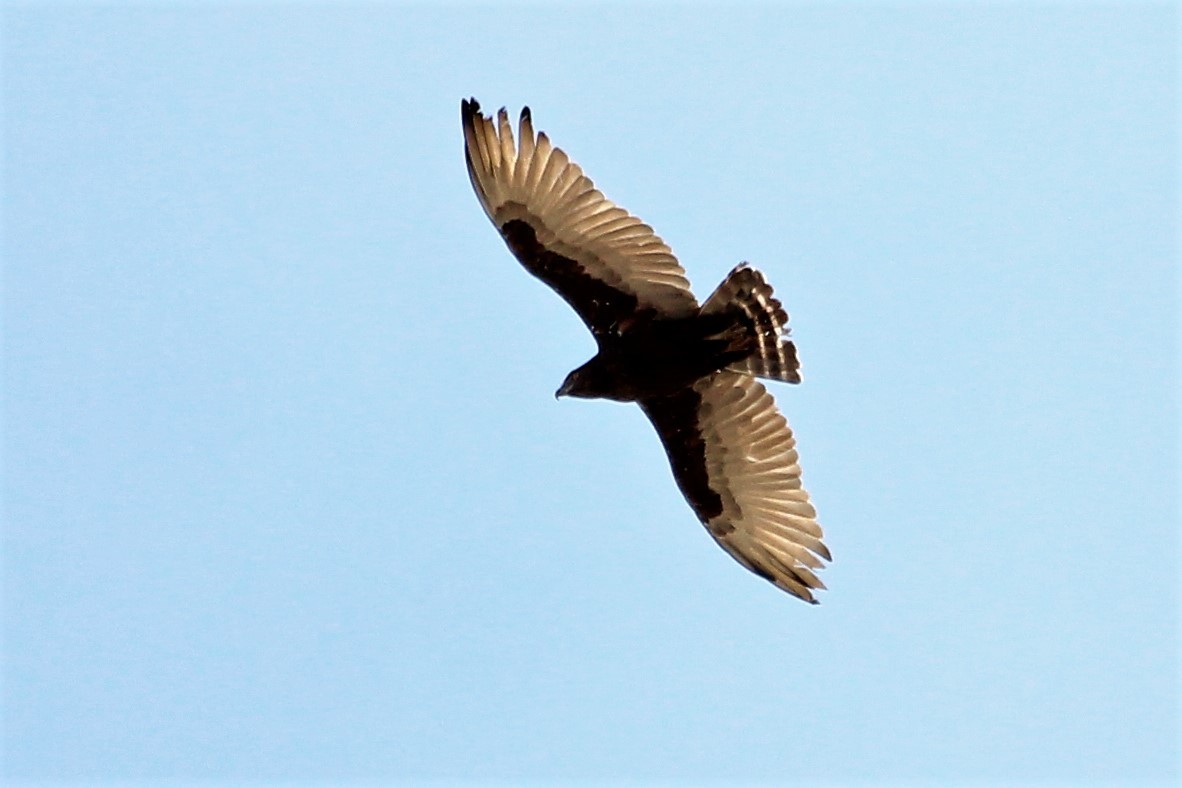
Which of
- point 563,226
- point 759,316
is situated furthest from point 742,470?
point 563,226

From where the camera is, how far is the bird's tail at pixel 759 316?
1260 centimetres

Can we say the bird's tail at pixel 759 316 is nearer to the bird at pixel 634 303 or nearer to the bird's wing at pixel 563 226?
the bird at pixel 634 303

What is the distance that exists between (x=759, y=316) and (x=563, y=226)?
4.86 ft

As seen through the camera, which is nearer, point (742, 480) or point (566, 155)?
point (566, 155)

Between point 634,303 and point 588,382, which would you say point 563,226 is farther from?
point 588,382

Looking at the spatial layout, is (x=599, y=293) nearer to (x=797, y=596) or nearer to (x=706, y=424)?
(x=706, y=424)

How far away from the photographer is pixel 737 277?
41.3 feet

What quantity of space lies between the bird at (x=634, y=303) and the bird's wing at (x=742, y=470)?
0.05 feet

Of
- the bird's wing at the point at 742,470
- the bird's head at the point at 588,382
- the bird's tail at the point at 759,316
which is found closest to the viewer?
the bird's tail at the point at 759,316

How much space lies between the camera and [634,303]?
1286 cm

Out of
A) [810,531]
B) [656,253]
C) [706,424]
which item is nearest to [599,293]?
[656,253]

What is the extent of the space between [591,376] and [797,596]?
2.11 metres

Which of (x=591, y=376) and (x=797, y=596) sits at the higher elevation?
(x=591, y=376)

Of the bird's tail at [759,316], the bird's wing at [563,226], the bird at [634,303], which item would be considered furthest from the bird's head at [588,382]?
the bird's tail at [759,316]
